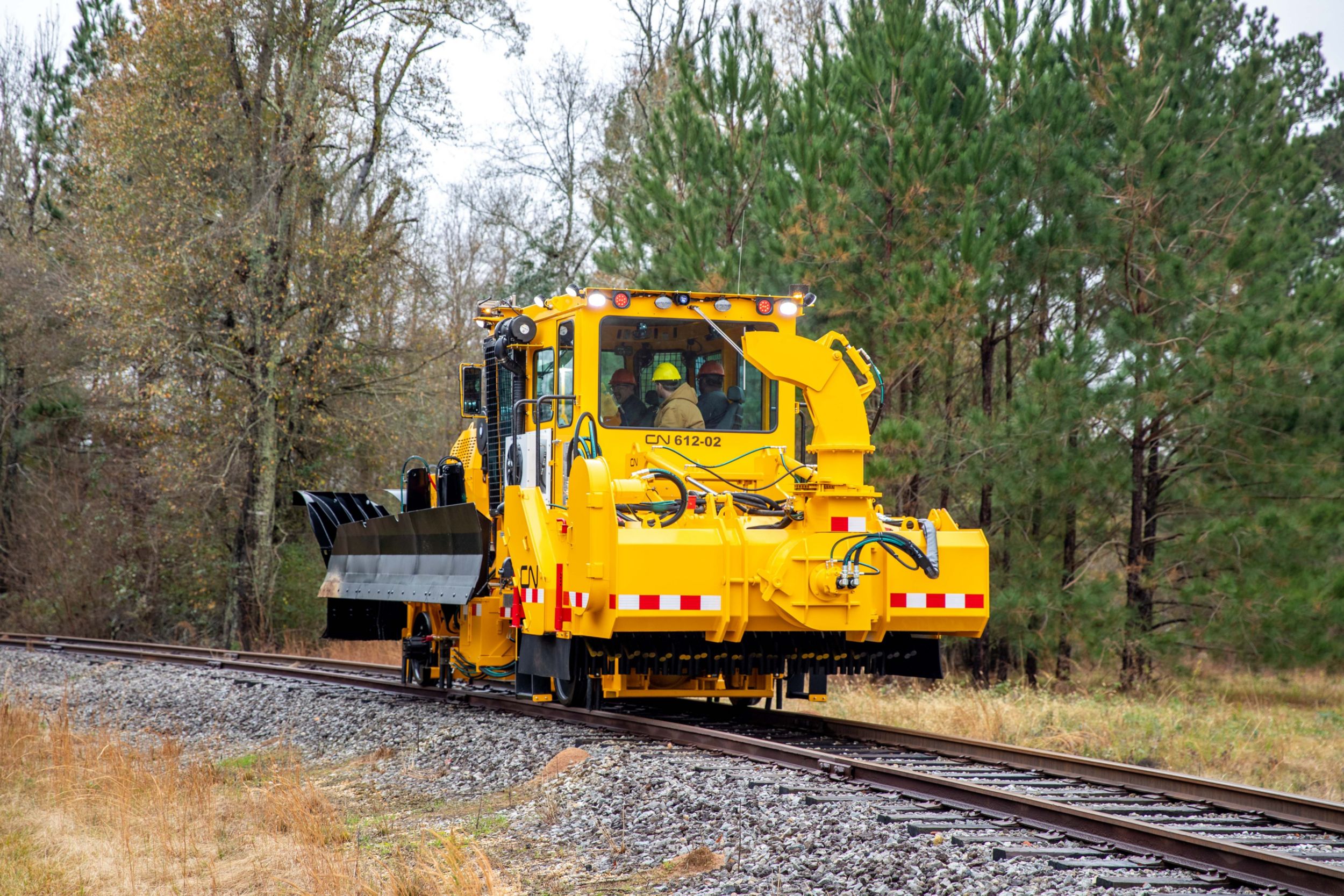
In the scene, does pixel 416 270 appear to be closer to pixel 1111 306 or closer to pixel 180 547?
pixel 180 547

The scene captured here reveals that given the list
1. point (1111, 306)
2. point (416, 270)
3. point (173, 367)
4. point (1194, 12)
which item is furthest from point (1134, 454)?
point (173, 367)

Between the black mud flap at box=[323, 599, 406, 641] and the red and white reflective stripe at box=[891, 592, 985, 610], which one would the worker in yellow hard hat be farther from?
Result: the black mud flap at box=[323, 599, 406, 641]

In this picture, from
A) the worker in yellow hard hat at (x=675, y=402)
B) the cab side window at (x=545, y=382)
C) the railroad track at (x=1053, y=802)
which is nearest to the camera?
the railroad track at (x=1053, y=802)

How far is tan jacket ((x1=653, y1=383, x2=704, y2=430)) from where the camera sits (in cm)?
1049

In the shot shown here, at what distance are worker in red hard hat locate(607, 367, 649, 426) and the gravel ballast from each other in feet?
7.94

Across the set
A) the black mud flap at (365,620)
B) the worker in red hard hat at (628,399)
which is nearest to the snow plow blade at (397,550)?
the black mud flap at (365,620)

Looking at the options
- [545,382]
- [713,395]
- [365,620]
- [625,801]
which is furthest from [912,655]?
[365,620]

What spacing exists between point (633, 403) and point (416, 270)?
15.8m

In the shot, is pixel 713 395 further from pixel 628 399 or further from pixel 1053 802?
pixel 1053 802

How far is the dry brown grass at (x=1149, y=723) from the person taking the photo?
10.3m

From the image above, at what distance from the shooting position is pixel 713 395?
10703 millimetres

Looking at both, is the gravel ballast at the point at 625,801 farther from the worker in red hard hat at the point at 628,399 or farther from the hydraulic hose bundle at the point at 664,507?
the worker in red hard hat at the point at 628,399

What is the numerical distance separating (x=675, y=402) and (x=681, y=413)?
4.3 inches

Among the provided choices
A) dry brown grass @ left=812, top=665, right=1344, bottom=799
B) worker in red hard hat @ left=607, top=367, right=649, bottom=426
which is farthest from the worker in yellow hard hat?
dry brown grass @ left=812, top=665, right=1344, bottom=799
